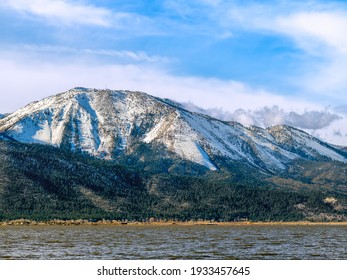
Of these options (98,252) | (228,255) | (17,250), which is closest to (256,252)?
(228,255)

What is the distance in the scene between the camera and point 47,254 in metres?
150

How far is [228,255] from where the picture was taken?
145500mm
